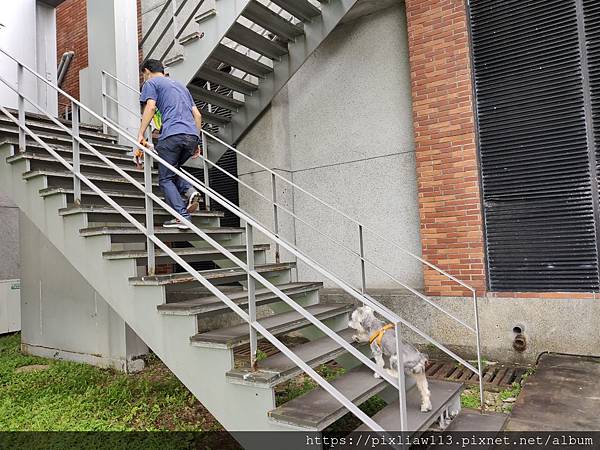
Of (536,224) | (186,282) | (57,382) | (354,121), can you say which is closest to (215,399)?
(186,282)

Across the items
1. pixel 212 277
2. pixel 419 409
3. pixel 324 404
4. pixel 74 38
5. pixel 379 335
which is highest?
pixel 74 38

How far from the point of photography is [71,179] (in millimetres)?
4496

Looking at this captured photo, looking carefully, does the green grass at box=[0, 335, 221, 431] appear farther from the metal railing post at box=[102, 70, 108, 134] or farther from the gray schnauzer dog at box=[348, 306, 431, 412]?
the metal railing post at box=[102, 70, 108, 134]

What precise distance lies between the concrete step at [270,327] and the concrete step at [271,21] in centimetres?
358

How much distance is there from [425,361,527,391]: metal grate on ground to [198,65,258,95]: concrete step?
4.51 meters

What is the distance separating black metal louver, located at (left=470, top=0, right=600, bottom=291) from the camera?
492 cm

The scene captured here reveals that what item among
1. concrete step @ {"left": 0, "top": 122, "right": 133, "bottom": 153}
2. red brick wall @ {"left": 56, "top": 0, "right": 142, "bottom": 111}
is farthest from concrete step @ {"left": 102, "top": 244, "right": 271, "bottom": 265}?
red brick wall @ {"left": 56, "top": 0, "right": 142, "bottom": 111}

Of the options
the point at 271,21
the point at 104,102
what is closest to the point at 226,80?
the point at 271,21

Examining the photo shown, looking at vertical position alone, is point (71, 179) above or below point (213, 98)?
below

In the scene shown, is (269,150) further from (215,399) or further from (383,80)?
(215,399)

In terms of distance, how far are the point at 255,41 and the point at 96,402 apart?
471 cm

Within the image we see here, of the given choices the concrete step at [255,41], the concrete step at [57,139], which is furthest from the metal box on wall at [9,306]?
the concrete step at [255,41]

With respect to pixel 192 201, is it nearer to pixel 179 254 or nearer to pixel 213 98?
pixel 179 254

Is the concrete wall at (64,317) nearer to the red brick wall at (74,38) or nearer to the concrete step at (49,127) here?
the concrete step at (49,127)
